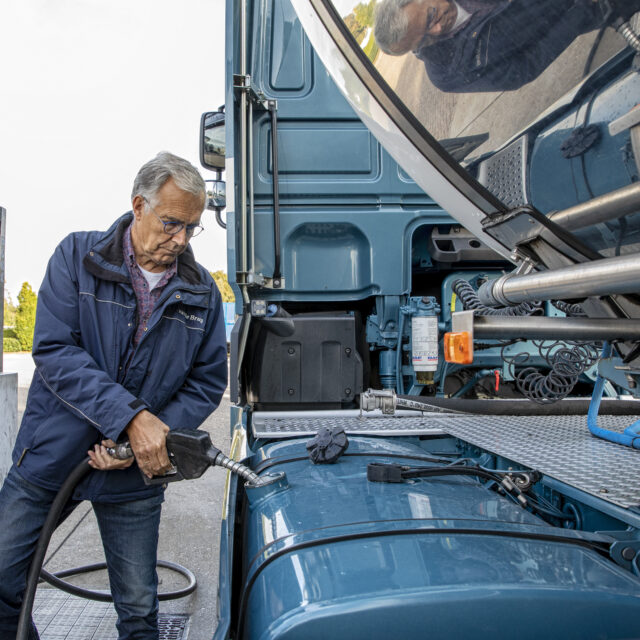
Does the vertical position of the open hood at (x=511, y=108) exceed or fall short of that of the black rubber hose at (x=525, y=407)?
it exceeds it

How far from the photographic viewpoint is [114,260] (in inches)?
63.8

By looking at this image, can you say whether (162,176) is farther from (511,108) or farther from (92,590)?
(92,590)

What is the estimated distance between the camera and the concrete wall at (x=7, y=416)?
305 centimetres

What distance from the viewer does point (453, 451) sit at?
7.69 ft

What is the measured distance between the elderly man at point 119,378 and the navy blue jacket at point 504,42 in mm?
808

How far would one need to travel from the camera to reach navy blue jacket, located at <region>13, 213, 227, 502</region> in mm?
1513

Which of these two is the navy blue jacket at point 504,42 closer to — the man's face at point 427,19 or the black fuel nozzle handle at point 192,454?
the man's face at point 427,19

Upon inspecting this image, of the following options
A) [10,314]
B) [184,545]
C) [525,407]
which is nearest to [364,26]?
[525,407]

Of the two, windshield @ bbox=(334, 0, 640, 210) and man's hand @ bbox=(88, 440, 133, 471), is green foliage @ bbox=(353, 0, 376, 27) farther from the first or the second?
man's hand @ bbox=(88, 440, 133, 471)

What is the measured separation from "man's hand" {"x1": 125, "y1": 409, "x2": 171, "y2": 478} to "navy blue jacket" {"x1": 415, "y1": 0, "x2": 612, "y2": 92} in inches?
47.5

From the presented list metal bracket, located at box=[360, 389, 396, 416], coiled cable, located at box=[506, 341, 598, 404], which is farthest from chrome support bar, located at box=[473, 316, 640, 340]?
metal bracket, located at box=[360, 389, 396, 416]

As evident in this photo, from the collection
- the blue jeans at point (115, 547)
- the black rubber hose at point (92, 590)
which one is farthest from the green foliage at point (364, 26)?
the black rubber hose at point (92, 590)

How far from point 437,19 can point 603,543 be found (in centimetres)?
124

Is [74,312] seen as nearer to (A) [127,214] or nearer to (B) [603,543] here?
(A) [127,214]
